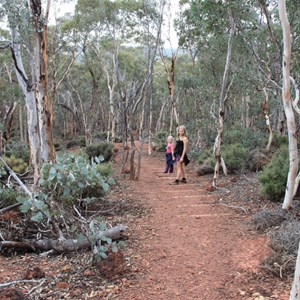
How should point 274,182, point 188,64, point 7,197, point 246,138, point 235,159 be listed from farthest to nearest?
point 188,64 → point 246,138 → point 235,159 → point 274,182 → point 7,197

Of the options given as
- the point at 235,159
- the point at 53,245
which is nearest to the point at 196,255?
the point at 53,245

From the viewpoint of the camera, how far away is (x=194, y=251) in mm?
4664

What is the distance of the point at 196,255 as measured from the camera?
454 cm

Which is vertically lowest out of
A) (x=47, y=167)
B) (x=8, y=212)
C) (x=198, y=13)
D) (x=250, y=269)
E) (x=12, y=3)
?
(x=250, y=269)

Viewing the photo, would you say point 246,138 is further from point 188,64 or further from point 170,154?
point 188,64

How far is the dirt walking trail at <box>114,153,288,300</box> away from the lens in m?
3.66

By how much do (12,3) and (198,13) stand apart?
170 inches

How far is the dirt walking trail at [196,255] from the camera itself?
3658mm

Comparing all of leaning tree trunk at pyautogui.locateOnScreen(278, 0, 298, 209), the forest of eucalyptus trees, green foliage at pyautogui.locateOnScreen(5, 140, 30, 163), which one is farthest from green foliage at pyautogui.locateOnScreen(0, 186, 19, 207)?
green foliage at pyautogui.locateOnScreen(5, 140, 30, 163)

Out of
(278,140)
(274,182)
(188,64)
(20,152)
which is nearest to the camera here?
(274,182)

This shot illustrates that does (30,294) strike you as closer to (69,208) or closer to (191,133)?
(69,208)

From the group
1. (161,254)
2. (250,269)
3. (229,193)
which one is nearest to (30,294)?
(161,254)

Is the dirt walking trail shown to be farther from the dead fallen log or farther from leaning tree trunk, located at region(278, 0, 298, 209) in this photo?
leaning tree trunk, located at region(278, 0, 298, 209)

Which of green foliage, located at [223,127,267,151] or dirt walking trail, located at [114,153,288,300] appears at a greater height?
green foliage, located at [223,127,267,151]
